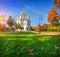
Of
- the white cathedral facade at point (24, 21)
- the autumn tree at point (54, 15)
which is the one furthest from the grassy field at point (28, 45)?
the autumn tree at point (54, 15)

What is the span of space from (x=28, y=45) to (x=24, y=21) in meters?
0.43

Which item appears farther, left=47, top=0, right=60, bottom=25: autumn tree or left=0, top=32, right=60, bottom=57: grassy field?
left=47, top=0, right=60, bottom=25: autumn tree

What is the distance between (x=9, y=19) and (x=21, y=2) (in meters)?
0.36

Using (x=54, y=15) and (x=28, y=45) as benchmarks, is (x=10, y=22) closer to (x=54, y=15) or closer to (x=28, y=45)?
(x=28, y=45)

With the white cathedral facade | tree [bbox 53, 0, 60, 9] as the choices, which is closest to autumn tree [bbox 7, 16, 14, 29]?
the white cathedral facade

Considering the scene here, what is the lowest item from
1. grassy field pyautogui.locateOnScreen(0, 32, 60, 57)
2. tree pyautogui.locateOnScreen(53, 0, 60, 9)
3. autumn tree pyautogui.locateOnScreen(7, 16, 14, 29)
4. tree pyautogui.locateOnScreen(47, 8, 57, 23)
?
grassy field pyautogui.locateOnScreen(0, 32, 60, 57)

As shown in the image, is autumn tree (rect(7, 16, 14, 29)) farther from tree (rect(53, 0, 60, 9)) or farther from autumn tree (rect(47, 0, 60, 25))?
tree (rect(53, 0, 60, 9))

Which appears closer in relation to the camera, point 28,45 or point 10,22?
point 28,45

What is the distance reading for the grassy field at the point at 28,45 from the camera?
9.27ft

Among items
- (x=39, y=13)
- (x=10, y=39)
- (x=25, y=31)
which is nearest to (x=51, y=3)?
(x=39, y=13)

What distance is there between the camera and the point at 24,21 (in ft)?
9.92

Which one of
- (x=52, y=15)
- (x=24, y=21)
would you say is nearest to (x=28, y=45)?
(x=24, y=21)

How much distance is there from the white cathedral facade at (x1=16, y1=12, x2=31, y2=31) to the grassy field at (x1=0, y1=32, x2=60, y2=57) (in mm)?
120

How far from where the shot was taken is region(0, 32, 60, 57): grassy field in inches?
111
